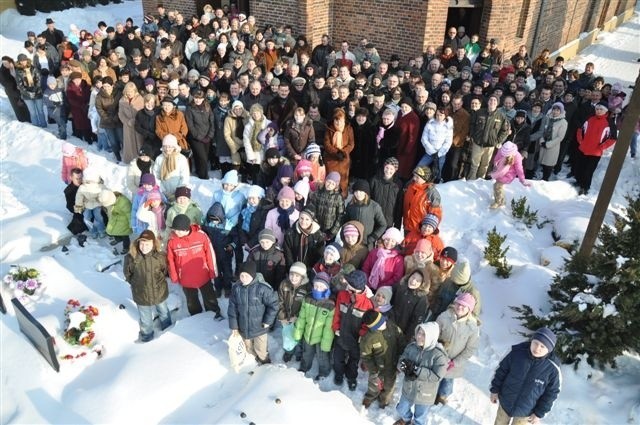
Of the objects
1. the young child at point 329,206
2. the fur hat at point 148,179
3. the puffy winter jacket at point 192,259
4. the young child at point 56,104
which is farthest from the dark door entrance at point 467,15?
the puffy winter jacket at point 192,259

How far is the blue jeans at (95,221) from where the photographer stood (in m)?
7.50

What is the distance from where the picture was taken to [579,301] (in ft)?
16.6

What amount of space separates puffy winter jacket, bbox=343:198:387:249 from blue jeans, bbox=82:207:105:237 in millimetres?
3838

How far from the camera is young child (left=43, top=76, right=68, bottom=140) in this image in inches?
396

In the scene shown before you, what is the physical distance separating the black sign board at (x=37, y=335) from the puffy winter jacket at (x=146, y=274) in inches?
36.9

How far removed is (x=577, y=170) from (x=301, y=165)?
523 cm

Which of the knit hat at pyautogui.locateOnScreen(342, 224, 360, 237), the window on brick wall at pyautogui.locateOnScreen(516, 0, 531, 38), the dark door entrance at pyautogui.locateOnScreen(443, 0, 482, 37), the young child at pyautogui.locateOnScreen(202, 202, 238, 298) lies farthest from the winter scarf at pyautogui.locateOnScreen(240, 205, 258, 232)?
the window on brick wall at pyautogui.locateOnScreen(516, 0, 531, 38)

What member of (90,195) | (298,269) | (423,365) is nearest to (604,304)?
(423,365)

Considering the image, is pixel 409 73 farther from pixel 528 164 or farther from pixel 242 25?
pixel 242 25

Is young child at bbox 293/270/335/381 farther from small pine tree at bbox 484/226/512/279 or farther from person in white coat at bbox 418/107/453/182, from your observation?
person in white coat at bbox 418/107/453/182

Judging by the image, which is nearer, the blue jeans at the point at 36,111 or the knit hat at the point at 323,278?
the knit hat at the point at 323,278

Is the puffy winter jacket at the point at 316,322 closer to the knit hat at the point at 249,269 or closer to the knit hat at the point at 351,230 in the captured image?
the knit hat at the point at 249,269

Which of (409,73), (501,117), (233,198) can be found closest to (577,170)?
(501,117)

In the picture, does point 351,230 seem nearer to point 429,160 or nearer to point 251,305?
point 251,305
